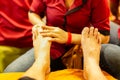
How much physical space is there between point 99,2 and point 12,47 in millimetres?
604

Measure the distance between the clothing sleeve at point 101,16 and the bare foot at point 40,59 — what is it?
0.84 feet

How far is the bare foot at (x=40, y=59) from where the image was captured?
3.87ft

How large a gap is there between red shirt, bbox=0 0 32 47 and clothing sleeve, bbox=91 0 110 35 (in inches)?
17.1

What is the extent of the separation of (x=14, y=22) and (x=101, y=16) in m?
0.54

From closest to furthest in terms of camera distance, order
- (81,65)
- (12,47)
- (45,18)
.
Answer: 1. (81,65)
2. (45,18)
3. (12,47)

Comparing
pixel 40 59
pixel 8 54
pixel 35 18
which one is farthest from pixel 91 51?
pixel 8 54

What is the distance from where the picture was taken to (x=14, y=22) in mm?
1588

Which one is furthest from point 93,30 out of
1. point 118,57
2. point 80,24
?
point 118,57

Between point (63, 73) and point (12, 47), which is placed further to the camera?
point (12, 47)

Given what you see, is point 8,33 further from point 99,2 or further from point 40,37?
point 99,2

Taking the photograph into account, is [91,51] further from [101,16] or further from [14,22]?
[14,22]

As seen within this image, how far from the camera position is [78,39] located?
4.34 ft

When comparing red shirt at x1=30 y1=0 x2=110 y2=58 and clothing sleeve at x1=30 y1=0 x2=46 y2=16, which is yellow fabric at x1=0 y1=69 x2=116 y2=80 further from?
clothing sleeve at x1=30 y1=0 x2=46 y2=16

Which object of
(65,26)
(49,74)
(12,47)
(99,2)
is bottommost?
(49,74)
